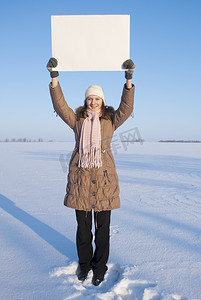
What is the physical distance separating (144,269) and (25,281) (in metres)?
0.97

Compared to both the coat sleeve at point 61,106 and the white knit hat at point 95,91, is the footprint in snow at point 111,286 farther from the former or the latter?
the white knit hat at point 95,91

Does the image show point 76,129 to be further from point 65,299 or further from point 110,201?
point 65,299

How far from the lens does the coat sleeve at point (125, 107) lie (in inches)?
64.1

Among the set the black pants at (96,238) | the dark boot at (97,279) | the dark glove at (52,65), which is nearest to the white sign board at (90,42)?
the dark glove at (52,65)

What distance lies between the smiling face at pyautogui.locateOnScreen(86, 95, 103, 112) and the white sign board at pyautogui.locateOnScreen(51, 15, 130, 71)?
0.24 m

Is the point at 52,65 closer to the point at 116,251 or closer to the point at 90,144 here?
the point at 90,144

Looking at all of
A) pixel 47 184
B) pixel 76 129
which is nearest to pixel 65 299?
pixel 76 129

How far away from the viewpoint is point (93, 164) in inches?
66.1

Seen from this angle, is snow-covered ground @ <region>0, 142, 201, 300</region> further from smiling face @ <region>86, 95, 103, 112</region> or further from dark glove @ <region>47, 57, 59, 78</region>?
dark glove @ <region>47, 57, 59, 78</region>

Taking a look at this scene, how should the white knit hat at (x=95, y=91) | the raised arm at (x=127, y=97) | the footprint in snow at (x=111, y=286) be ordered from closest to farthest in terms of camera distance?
the footprint in snow at (x=111, y=286), the raised arm at (x=127, y=97), the white knit hat at (x=95, y=91)

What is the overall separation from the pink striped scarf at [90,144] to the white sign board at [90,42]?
45cm

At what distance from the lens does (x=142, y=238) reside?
2.37 m

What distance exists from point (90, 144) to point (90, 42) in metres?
0.84

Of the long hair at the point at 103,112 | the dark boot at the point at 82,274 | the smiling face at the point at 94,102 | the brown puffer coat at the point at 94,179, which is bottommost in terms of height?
the dark boot at the point at 82,274
